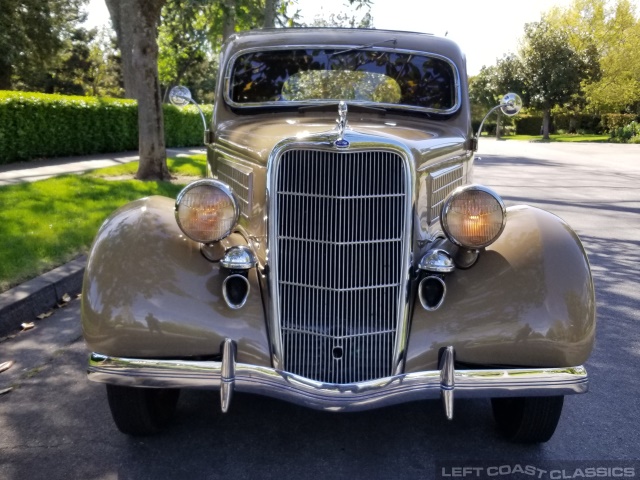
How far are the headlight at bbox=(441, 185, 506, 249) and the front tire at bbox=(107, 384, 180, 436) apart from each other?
1.59m

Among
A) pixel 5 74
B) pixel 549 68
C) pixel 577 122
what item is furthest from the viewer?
pixel 577 122

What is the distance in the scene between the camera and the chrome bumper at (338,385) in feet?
8.60

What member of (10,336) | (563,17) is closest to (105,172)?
(10,336)

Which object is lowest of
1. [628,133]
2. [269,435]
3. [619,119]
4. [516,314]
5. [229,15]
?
[628,133]

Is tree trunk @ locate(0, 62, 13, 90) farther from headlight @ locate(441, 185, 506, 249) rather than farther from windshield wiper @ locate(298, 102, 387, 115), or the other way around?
headlight @ locate(441, 185, 506, 249)

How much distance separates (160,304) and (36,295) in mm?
2555

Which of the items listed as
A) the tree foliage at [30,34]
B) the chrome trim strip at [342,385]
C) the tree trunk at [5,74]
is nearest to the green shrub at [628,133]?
the tree foliage at [30,34]

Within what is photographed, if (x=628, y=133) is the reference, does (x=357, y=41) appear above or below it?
above

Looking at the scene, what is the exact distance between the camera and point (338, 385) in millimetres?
2664

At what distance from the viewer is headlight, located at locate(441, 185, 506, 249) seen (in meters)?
2.95

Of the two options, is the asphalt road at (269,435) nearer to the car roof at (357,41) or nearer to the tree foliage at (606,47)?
the car roof at (357,41)

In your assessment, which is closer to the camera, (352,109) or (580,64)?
(352,109)

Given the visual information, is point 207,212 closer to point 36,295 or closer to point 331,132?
point 331,132

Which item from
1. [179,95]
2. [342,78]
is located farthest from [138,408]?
[342,78]
